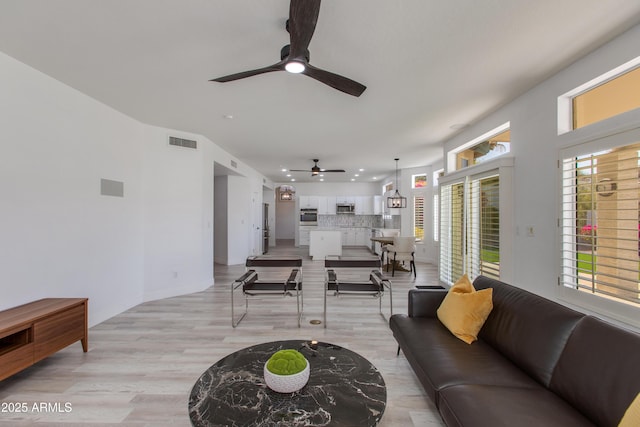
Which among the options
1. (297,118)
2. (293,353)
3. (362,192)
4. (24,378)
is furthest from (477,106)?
(362,192)

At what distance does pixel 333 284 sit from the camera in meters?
3.55

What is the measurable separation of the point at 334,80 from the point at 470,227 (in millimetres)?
3250

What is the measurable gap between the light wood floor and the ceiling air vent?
2500 millimetres

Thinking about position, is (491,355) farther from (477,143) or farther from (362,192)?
(362,192)

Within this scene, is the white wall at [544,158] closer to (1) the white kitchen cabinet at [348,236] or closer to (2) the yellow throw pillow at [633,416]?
(2) the yellow throw pillow at [633,416]

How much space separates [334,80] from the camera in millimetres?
2195

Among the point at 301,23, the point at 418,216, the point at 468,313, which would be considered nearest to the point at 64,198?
the point at 301,23

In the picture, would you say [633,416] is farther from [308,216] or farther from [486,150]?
[308,216]

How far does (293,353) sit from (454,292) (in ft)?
5.22

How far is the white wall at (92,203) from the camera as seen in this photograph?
260cm

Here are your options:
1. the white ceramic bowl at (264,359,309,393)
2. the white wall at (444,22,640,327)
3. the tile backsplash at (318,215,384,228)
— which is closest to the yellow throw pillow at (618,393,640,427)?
the white ceramic bowl at (264,359,309,393)

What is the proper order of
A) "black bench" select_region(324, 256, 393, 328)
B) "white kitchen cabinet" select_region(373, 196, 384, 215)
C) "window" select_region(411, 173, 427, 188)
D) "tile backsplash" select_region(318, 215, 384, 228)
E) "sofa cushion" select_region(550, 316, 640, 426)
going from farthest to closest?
"tile backsplash" select_region(318, 215, 384, 228), "white kitchen cabinet" select_region(373, 196, 384, 215), "window" select_region(411, 173, 427, 188), "black bench" select_region(324, 256, 393, 328), "sofa cushion" select_region(550, 316, 640, 426)

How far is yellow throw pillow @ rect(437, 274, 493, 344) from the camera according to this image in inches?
86.2

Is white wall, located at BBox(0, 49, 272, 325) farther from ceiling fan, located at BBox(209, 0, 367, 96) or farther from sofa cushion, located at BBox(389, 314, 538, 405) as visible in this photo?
sofa cushion, located at BBox(389, 314, 538, 405)
